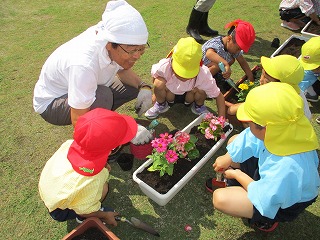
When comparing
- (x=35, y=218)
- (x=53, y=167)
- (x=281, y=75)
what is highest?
(x=281, y=75)

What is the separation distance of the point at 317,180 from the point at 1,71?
382 centimetres

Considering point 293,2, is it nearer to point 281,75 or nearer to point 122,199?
point 281,75

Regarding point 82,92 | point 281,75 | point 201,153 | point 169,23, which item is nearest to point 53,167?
point 82,92

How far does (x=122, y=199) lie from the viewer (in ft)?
8.27

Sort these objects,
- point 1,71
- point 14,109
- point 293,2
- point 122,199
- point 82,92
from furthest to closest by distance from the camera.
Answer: point 293,2 → point 1,71 → point 14,109 → point 122,199 → point 82,92

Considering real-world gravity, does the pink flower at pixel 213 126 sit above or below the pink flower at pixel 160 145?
below

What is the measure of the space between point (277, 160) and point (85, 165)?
1226mm

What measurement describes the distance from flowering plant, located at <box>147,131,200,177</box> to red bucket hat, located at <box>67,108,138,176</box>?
1.58ft

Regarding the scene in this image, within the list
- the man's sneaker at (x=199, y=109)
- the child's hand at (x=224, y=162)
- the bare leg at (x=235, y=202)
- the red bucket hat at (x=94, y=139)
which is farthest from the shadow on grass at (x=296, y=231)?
the man's sneaker at (x=199, y=109)

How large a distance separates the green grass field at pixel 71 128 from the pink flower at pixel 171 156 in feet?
1.33

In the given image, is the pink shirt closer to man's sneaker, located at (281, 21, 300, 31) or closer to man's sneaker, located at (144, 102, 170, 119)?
man's sneaker, located at (144, 102, 170, 119)

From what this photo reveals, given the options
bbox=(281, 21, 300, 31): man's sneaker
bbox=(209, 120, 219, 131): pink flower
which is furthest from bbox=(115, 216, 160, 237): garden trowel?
bbox=(281, 21, 300, 31): man's sneaker

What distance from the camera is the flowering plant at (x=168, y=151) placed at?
2373 mm

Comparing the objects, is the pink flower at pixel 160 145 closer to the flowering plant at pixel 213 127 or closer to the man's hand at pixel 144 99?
the flowering plant at pixel 213 127
